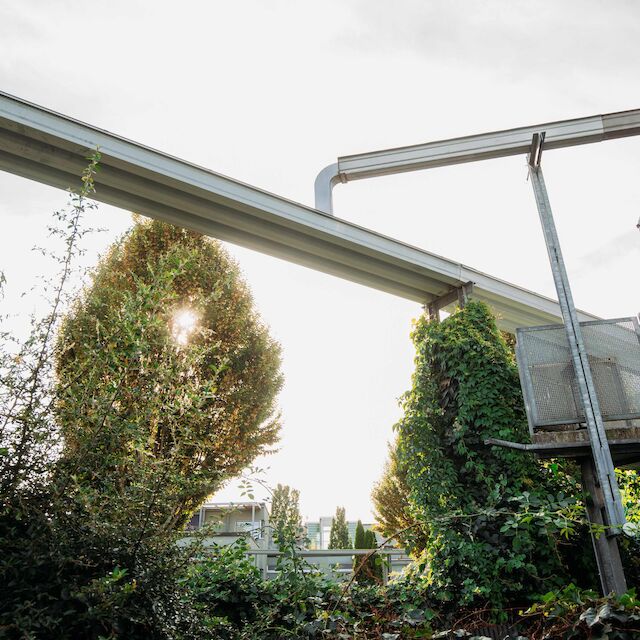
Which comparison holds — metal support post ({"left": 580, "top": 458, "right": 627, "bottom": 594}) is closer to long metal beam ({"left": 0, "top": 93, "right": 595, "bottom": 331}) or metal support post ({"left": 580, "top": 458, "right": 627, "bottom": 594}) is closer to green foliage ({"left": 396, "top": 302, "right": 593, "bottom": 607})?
green foliage ({"left": 396, "top": 302, "right": 593, "bottom": 607})

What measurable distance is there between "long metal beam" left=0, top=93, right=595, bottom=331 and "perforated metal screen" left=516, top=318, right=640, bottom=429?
4.80ft

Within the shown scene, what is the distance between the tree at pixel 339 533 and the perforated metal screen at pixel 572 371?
48.7 ft

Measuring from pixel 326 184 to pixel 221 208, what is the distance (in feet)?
3.56

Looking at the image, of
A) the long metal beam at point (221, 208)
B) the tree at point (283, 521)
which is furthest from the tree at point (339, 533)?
the tree at point (283, 521)

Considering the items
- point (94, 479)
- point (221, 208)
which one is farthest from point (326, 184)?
point (94, 479)

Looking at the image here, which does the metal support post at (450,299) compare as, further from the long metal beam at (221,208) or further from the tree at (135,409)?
the tree at (135,409)

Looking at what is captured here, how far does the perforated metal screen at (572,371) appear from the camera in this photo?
432cm

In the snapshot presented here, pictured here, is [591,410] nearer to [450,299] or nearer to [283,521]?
[450,299]

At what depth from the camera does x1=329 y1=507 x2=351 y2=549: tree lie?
18172 millimetres

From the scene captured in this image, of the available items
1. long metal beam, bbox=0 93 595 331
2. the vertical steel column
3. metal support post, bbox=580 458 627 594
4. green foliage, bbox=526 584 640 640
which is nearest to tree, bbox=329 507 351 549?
long metal beam, bbox=0 93 595 331

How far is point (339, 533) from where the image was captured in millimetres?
18672

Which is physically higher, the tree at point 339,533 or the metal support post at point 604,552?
the tree at point 339,533

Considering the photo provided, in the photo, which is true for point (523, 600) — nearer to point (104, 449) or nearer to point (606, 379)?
point (606, 379)

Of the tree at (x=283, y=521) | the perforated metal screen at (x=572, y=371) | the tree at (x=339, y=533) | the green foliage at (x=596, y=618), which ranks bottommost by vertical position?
the green foliage at (x=596, y=618)
